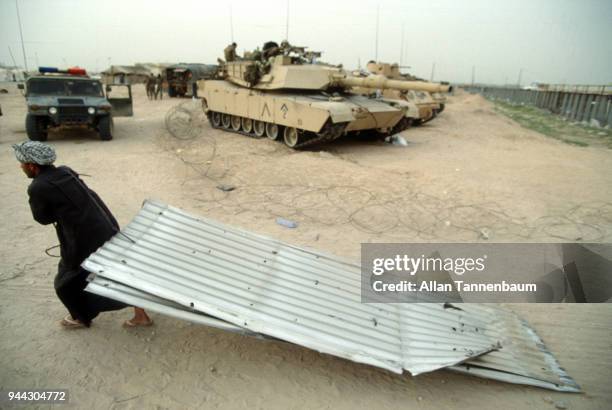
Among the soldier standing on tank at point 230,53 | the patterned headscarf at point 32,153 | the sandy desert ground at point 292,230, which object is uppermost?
the soldier standing on tank at point 230,53

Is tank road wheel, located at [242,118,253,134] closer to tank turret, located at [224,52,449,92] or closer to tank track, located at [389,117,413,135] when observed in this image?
tank turret, located at [224,52,449,92]

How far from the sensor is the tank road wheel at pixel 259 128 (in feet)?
39.3

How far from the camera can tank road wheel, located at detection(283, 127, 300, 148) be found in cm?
1066

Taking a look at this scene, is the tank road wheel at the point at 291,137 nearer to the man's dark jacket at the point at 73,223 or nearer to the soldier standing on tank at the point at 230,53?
the soldier standing on tank at the point at 230,53

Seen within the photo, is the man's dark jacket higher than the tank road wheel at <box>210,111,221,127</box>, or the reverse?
the man's dark jacket

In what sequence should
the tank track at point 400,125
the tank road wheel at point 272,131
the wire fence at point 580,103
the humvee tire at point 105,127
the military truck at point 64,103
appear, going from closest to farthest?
the military truck at point 64,103 < the humvee tire at point 105,127 < the tank road wheel at point 272,131 < the tank track at point 400,125 < the wire fence at point 580,103

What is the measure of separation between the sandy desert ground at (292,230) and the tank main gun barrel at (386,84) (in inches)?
66.9

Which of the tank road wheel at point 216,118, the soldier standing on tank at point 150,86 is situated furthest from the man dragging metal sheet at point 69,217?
the soldier standing on tank at point 150,86

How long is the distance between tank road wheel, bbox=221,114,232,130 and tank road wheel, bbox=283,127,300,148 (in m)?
3.15

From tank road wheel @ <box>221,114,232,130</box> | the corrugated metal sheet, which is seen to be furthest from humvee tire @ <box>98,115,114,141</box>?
the corrugated metal sheet

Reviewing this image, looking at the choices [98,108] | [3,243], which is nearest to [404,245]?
[3,243]

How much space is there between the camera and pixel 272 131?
11719 millimetres

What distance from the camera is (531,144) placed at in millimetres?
13422

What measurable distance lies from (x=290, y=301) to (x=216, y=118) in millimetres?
12123
